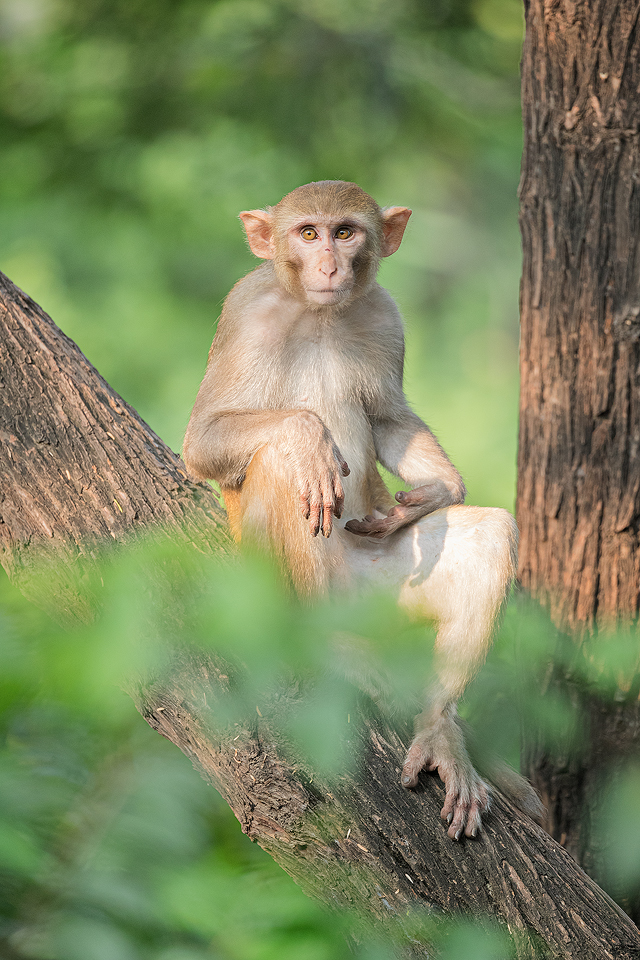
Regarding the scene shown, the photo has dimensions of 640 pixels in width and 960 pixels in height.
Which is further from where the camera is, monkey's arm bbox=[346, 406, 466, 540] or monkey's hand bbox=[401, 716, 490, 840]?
monkey's arm bbox=[346, 406, 466, 540]

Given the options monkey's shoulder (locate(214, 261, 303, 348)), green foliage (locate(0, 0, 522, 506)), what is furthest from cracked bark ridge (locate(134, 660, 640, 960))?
green foliage (locate(0, 0, 522, 506))

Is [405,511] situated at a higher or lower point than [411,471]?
lower

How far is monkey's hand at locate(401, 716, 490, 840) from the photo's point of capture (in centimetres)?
278

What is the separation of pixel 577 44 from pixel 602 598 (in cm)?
248

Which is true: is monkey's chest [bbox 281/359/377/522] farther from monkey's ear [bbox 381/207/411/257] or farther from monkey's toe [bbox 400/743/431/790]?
monkey's toe [bbox 400/743/431/790]

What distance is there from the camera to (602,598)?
13.2ft

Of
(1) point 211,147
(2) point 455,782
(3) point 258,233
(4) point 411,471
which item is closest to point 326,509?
(4) point 411,471

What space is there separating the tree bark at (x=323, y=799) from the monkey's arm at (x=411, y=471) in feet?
2.22

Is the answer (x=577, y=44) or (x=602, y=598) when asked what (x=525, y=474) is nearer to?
(x=602, y=598)

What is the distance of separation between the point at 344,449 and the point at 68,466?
1.07 meters

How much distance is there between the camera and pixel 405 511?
3.39m

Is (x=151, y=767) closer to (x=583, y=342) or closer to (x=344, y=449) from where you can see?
(x=344, y=449)

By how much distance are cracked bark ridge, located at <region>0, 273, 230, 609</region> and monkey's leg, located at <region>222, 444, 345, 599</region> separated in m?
0.21

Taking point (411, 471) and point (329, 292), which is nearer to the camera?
point (329, 292)
